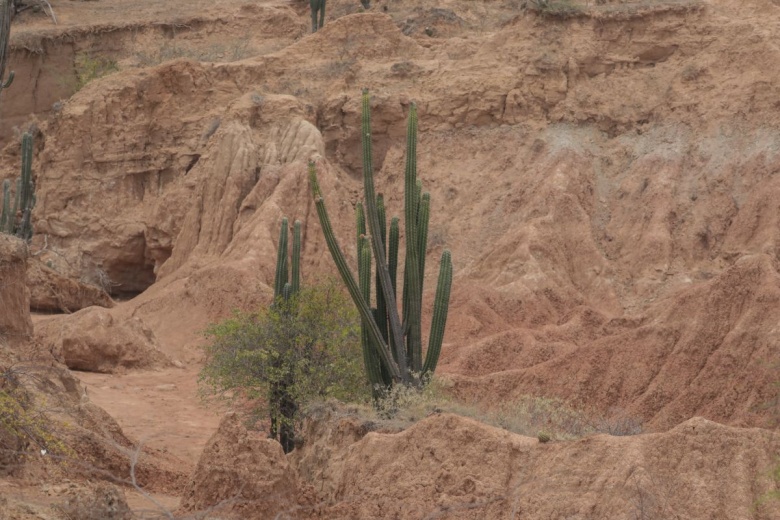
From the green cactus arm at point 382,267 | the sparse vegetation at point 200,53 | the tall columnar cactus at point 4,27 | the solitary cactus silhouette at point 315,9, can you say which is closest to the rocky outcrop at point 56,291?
the sparse vegetation at point 200,53

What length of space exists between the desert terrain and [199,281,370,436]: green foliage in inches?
36.8

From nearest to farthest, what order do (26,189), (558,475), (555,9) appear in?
(558,475) → (26,189) → (555,9)

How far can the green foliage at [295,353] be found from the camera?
18062 millimetres

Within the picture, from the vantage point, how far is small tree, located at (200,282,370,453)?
18.0 metres

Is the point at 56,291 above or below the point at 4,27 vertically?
below

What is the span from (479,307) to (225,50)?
62.1 ft

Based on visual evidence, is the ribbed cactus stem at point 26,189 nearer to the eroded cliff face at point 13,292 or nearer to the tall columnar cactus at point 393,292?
the eroded cliff face at point 13,292

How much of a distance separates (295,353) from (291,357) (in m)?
0.11

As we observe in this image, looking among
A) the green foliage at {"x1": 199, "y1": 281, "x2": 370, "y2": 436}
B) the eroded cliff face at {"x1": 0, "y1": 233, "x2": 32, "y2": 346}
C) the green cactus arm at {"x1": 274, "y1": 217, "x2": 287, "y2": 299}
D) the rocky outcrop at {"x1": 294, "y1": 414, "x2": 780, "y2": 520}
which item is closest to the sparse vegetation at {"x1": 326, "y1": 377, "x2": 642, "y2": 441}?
the rocky outcrop at {"x1": 294, "y1": 414, "x2": 780, "y2": 520}

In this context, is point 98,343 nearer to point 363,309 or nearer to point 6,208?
point 6,208

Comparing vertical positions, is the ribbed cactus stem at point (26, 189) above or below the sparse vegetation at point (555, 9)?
below

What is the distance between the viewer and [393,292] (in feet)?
56.0

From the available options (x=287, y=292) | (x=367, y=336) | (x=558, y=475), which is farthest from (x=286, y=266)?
(x=558, y=475)

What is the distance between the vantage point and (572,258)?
98.3 feet
